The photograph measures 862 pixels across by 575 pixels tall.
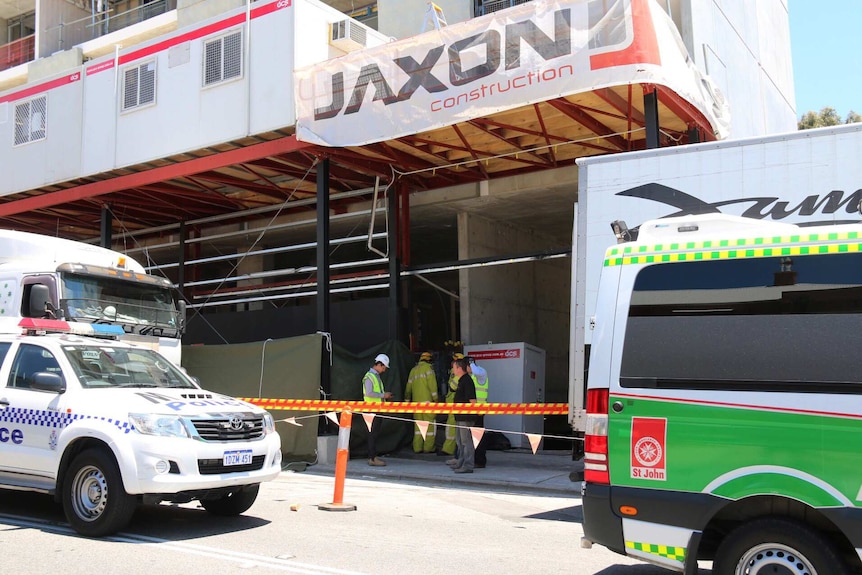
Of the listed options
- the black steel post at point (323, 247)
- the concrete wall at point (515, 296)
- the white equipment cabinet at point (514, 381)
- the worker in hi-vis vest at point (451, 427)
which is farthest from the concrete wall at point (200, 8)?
the worker in hi-vis vest at point (451, 427)

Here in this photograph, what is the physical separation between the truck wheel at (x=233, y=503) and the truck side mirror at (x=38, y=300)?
4.95 meters

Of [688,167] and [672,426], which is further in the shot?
[688,167]

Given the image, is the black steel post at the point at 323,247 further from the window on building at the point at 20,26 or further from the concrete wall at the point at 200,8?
the window on building at the point at 20,26

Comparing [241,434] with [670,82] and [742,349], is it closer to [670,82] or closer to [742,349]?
[742,349]

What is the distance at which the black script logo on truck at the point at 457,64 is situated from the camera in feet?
39.9

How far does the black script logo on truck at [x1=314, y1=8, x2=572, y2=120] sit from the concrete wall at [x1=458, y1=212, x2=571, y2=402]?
550 centimetres

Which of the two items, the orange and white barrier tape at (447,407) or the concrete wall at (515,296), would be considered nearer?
the orange and white barrier tape at (447,407)

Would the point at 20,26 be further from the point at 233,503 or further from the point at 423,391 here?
the point at 233,503

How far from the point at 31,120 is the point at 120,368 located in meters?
14.3

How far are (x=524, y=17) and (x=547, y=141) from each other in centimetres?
319

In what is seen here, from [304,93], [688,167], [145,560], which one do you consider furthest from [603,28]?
[145,560]

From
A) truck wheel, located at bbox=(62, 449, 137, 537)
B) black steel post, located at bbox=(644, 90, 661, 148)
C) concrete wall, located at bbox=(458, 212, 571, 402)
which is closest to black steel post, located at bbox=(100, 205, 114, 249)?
concrete wall, located at bbox=(458, 212, 571, 402)

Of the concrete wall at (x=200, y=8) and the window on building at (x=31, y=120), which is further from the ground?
the concrete wall at (x=200, y=8)

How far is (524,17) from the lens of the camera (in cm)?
1245
